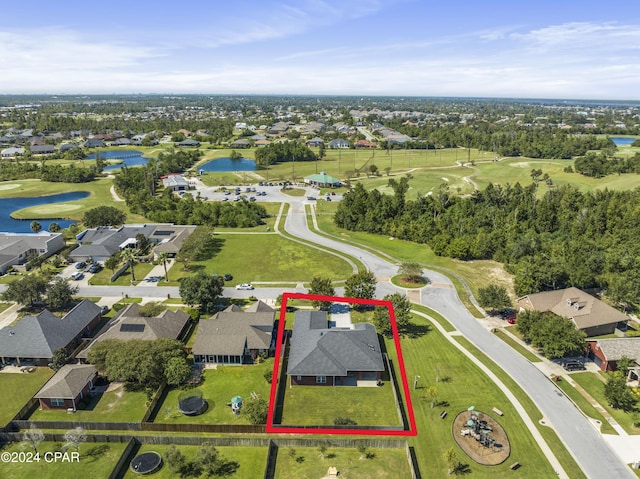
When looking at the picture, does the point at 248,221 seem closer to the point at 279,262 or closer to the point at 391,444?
the point at 279,262

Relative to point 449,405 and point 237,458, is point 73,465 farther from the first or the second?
point 449,405

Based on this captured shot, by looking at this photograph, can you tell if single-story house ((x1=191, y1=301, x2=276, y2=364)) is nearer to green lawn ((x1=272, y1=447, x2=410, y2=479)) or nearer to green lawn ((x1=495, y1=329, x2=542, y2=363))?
green lawn ((x1=272, y1=447, x2=410, y2=479))

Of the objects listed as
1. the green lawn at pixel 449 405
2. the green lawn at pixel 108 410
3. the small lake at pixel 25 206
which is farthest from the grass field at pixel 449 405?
the small lake at pixel 25 206

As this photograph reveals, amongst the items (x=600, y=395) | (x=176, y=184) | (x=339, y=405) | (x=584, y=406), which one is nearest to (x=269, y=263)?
(x=339, y=405)

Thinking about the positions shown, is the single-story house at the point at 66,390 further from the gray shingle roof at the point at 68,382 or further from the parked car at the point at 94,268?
the parked car at the point at 94,268

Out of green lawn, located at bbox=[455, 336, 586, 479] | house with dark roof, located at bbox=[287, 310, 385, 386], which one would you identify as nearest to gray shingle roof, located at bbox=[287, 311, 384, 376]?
house with dark roof, located at bbox=[287, 310, 385, 386]

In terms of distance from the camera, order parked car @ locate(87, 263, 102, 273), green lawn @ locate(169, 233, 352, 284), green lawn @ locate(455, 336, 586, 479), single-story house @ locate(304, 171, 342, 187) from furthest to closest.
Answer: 1. single-story house @ locate(304, 171, 342, 187)
2. parked car @ locate(87, 263, 102, 273)
3. green lawn @ locate(169, 233, 352, 284)
4. green lawn @ locate(455, 336, 586, 479)

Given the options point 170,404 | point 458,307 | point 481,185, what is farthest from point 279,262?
point 481,185
